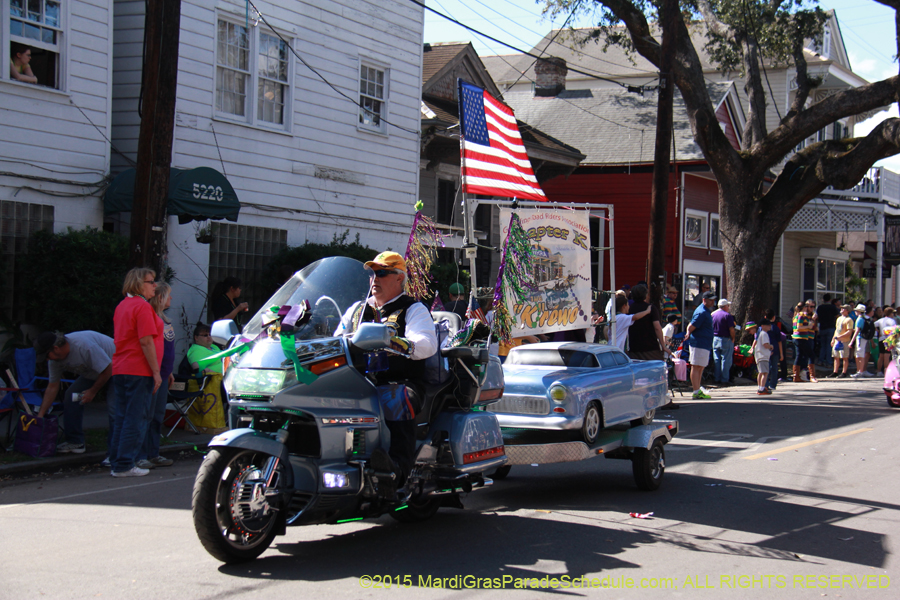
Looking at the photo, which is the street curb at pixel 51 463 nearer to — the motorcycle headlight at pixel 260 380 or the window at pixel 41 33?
the motorcycle headlight at pixel 260 380

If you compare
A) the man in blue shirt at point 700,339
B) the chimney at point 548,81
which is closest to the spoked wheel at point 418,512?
the man in blue shirt at point 700,339

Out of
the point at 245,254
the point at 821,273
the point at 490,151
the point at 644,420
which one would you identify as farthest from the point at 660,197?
the point at 821,273

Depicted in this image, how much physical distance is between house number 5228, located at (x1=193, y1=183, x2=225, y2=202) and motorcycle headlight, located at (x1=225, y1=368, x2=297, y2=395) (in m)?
7.84

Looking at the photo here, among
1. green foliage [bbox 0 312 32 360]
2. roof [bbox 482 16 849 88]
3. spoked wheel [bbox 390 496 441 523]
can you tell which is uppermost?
roof [bbox 482 16 849 88]

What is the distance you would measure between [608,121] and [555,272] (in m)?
21.6

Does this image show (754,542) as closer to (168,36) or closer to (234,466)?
(234,466)

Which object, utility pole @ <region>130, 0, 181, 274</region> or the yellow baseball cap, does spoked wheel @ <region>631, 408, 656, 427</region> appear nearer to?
the yellow baseball cap

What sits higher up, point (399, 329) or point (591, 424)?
point (399, 329)

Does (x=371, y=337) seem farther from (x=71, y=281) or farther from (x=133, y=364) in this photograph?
(x=71, y=281)

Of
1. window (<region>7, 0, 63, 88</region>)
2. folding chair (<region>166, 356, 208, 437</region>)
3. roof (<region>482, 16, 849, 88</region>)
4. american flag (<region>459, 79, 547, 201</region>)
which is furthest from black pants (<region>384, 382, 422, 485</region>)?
roof (<region>482, 16, 849, 88</region>)

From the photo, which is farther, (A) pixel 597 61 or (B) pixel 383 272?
(A) pixel 597 61

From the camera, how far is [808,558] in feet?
18.6

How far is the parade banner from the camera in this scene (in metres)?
9.12

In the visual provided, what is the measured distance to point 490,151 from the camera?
9.65 meters
